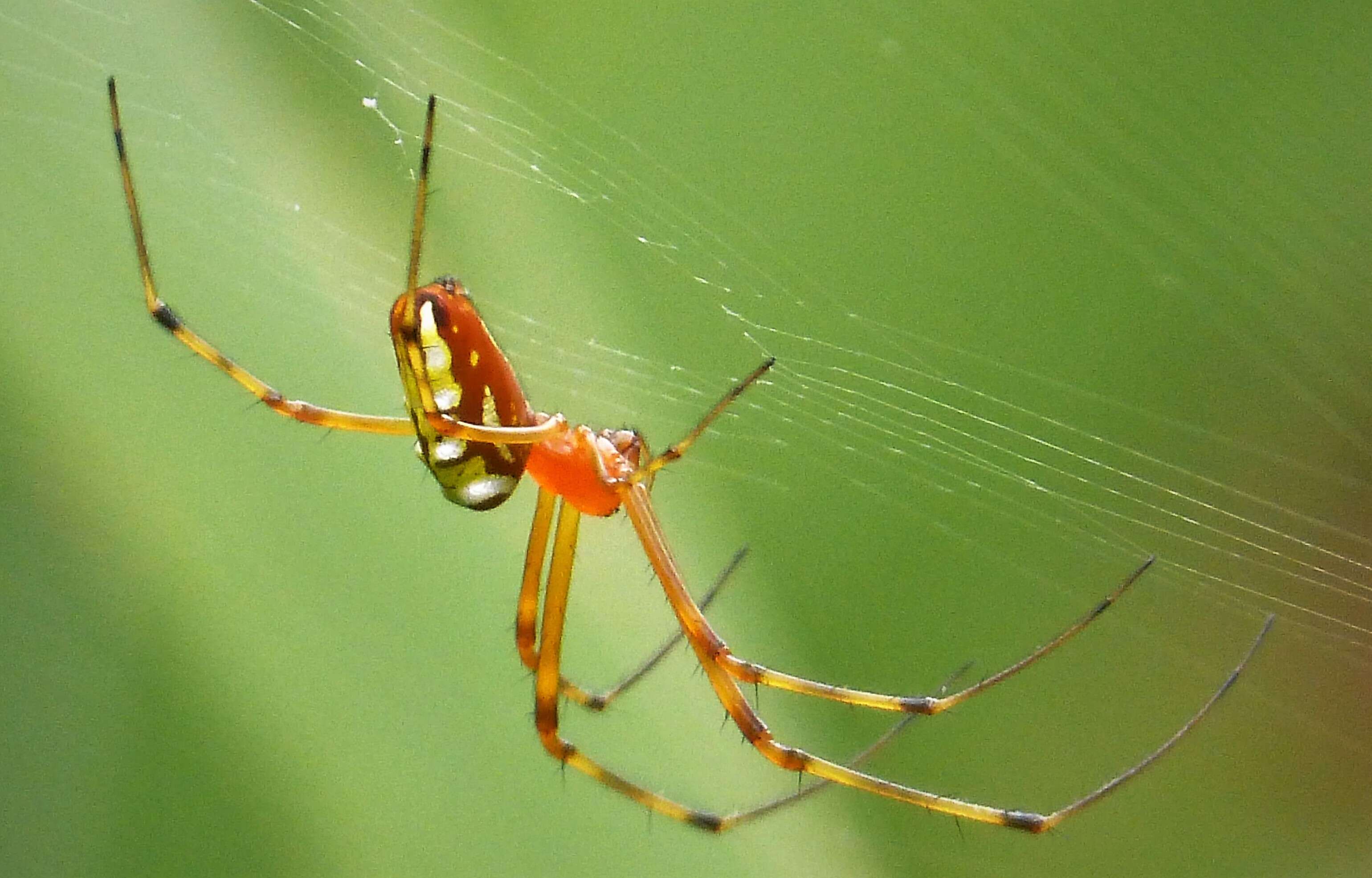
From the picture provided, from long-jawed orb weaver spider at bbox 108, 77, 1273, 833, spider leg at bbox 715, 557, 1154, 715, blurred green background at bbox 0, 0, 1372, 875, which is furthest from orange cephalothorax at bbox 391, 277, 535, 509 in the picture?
blurred green background at bbox 0, 0, 1372, 875

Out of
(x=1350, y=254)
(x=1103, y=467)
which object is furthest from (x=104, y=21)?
(x=1350, y=254)

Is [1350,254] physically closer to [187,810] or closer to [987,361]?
[987,361]

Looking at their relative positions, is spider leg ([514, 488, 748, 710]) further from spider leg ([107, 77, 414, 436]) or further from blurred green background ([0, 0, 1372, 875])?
blurred green background ([0, 0, 1372, 875])

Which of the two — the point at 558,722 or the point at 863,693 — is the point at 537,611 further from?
the point at 863,693

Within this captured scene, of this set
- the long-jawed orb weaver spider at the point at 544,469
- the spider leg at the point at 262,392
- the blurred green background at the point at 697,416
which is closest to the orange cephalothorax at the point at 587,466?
the long-jawed orb weaver spider at the point at 544,469

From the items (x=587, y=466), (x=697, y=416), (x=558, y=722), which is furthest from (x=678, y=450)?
(x=697, y=416)

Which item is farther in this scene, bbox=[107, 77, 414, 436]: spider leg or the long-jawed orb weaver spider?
bbox=[107, 77, 414, 436]: spider leg

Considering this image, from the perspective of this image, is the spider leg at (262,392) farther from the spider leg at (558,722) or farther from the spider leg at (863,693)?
the spider leg at (863,693)
